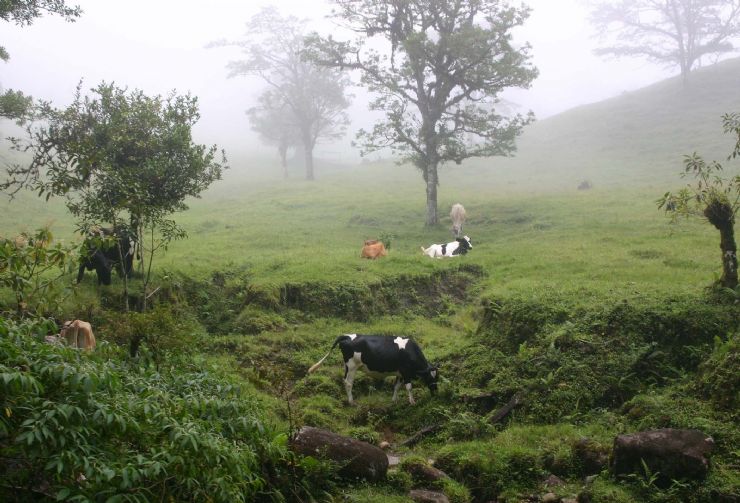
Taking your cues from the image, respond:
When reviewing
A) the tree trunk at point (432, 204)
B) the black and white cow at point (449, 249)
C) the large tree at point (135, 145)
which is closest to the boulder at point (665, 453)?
the large tree at point (135, 145)

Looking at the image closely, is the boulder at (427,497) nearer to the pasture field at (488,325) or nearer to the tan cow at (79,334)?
the pasture field at (488,325)

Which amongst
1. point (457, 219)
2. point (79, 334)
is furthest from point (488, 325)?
point (457, 219)

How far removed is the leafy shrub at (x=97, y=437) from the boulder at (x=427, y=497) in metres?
2.44

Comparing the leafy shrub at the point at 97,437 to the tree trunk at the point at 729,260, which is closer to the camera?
the leafy shrub at the point at 97,437

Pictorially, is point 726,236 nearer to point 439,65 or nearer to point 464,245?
point 464,245

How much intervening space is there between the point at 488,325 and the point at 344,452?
244 inches

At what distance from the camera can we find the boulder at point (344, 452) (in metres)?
7.89

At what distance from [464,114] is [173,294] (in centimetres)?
1787

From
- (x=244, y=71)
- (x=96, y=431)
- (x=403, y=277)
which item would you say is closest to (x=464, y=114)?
(x=403, y=277)

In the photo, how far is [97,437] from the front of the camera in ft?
16.9

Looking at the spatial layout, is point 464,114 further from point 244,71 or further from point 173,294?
point 244,71

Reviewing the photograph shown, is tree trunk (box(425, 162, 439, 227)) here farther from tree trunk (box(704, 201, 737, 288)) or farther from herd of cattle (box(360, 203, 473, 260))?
tree trunk (box(704, 201, 737, 288))

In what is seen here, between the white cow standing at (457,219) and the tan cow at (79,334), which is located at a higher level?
the white cow standing at (457,219)

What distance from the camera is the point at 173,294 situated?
1476cm
